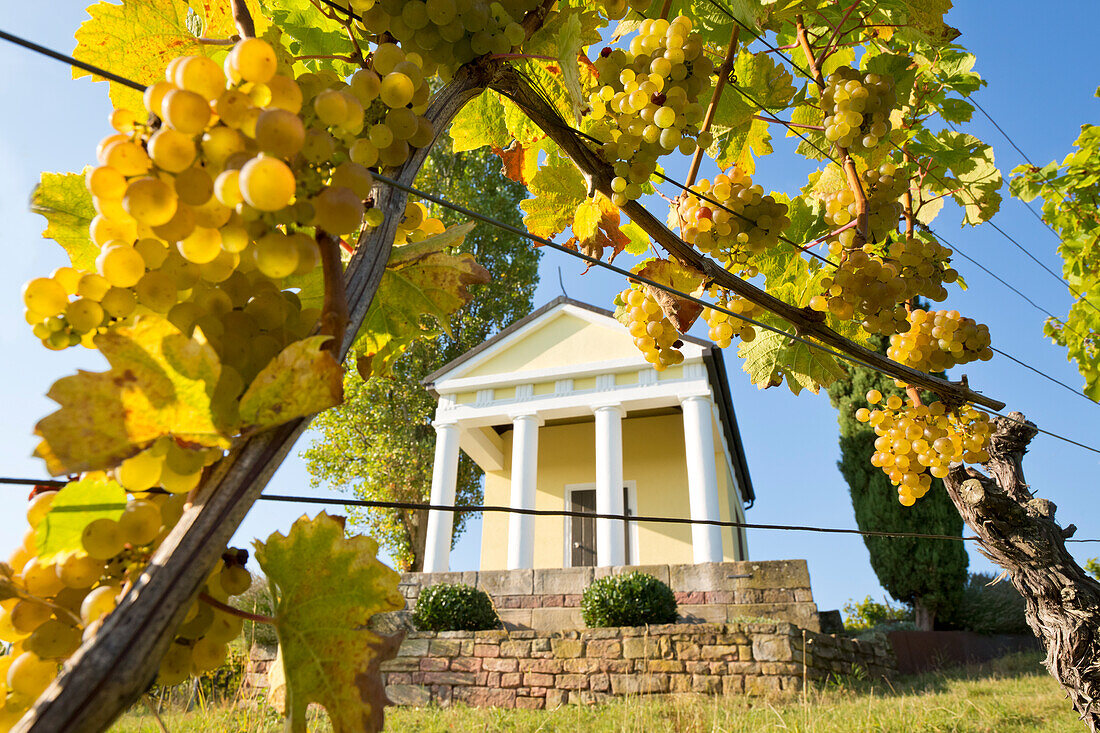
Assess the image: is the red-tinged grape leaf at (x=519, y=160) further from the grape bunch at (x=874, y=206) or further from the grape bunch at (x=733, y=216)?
the grape bunch at (x=874, y=206)

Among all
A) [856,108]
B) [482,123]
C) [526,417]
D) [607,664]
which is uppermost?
[526,417]

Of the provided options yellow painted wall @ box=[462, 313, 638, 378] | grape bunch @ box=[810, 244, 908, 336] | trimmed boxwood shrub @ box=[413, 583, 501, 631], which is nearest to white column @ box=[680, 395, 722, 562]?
yellow painted wall @ box=[462, 313, 638, 378]

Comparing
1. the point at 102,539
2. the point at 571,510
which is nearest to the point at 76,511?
the point at 102,539

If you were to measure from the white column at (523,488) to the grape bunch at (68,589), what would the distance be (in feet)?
32.0

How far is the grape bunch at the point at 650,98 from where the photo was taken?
3.09ft

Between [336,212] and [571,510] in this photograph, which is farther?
[571,510]

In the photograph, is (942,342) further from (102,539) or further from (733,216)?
(102,539)

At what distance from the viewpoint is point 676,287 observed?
51.9 inches

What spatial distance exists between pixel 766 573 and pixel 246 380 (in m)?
8.98

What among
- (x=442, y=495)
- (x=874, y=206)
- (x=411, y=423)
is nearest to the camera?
(x=874, y=206)

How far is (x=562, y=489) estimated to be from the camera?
1266 cm

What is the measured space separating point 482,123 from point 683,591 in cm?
856

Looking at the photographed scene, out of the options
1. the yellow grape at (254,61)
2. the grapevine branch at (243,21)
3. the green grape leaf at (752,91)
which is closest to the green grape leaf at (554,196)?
the green grape leaf at (752,91)

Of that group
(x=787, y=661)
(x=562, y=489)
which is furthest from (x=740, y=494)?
(x=787, y=661)
